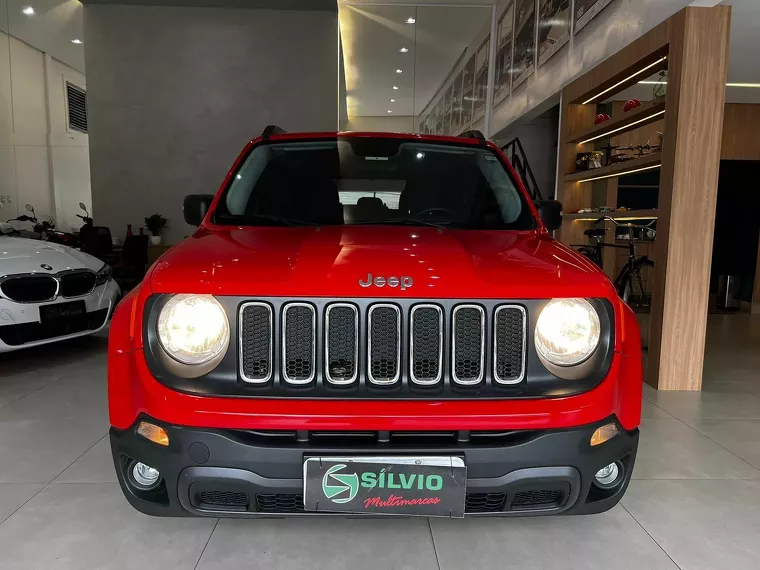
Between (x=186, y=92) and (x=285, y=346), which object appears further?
(x=186, y=92)

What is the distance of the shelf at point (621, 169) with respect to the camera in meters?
4.32

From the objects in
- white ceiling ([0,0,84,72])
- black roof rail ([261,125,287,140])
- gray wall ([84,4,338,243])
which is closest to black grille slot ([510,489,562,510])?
black roof rail ([261,125,287,140])

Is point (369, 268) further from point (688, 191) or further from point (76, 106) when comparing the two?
point (76, 106)

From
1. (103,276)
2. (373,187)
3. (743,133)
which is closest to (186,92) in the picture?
(103,276)

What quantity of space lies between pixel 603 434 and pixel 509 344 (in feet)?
1.24

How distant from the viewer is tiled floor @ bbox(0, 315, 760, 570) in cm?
178

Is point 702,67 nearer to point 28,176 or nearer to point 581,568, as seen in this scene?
point 581,568

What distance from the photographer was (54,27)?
31.1 ft

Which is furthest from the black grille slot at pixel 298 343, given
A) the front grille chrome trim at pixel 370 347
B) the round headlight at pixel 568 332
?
the round headlight at pixel 568 332

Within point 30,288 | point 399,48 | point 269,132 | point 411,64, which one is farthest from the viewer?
point 411,64

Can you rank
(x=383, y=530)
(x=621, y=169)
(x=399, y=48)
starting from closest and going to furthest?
(x=383, y=530) < (x=621, y=169) < (x=399, y=48)

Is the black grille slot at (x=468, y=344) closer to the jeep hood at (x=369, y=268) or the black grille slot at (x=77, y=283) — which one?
the jeep hood at (x=369, y=268)

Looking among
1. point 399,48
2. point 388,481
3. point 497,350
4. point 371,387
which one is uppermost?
point 399,48

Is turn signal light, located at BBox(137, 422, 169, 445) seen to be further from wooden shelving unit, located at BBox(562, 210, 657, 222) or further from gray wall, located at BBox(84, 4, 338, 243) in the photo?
gray wall, located at BBox(84, 4, 338, 243)
